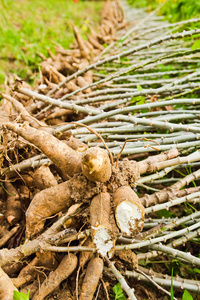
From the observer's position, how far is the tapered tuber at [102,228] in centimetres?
88

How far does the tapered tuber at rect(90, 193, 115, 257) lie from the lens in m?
0.88

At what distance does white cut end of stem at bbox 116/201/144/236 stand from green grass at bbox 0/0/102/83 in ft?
8.12

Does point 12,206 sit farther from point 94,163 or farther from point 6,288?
point 94,163

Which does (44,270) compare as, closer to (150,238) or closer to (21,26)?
(150,238)

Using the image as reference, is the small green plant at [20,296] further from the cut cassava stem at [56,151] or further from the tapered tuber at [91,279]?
the cut cassava stem at [56,151]

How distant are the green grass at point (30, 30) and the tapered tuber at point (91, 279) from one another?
96.6 inches

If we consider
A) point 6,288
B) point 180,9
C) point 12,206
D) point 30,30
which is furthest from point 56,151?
point 180,9

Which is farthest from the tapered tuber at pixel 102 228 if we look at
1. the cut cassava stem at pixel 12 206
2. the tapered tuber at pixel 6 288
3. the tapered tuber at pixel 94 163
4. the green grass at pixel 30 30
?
the green grass at pixel 30 30

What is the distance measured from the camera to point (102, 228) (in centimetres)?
87

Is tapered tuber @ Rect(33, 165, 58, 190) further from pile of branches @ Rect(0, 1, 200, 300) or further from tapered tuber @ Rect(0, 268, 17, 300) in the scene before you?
tapered tuber @ Rect(0, 268, 17, 300)

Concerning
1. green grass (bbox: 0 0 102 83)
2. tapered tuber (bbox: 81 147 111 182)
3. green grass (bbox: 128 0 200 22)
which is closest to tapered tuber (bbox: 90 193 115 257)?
tapered tuber (bbox: 81 147 111 182)

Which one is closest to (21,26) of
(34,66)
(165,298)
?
(34,66)

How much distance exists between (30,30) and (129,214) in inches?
164

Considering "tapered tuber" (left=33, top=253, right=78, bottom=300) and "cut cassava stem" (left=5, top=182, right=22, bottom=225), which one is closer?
"tapered tuber" (left=33, top=253, right=78, bottom=300)
